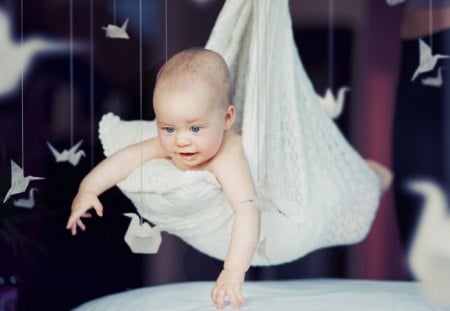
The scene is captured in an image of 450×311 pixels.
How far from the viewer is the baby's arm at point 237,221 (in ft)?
4.18

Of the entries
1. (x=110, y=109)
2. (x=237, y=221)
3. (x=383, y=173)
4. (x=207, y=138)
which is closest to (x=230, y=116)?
(x=207, y=138)

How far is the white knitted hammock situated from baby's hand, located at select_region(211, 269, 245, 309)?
79mm

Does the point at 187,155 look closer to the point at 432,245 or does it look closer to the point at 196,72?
the point at 196,72

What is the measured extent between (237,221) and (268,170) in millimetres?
117

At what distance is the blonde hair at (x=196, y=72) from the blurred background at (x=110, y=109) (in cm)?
25

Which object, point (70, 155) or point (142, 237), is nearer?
point (142, 237)

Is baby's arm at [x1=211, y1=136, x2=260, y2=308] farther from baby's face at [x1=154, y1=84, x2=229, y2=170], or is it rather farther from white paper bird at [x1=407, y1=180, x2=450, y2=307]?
white paper bird at [x1=407, y1=180, x2=450, y2=307]

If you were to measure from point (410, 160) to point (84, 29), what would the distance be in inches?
29.9

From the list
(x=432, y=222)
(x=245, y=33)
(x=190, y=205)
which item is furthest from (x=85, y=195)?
(x=432, y=222)

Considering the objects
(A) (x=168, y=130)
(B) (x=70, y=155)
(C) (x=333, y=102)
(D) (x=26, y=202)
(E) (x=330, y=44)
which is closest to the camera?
(A) (x=168, y=130)

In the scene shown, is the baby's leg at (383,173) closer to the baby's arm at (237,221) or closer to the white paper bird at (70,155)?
the baby's arm at (237,221)

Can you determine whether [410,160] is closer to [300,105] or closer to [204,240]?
[300,105]

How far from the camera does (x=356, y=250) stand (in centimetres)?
198

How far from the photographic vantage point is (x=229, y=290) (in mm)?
1270
